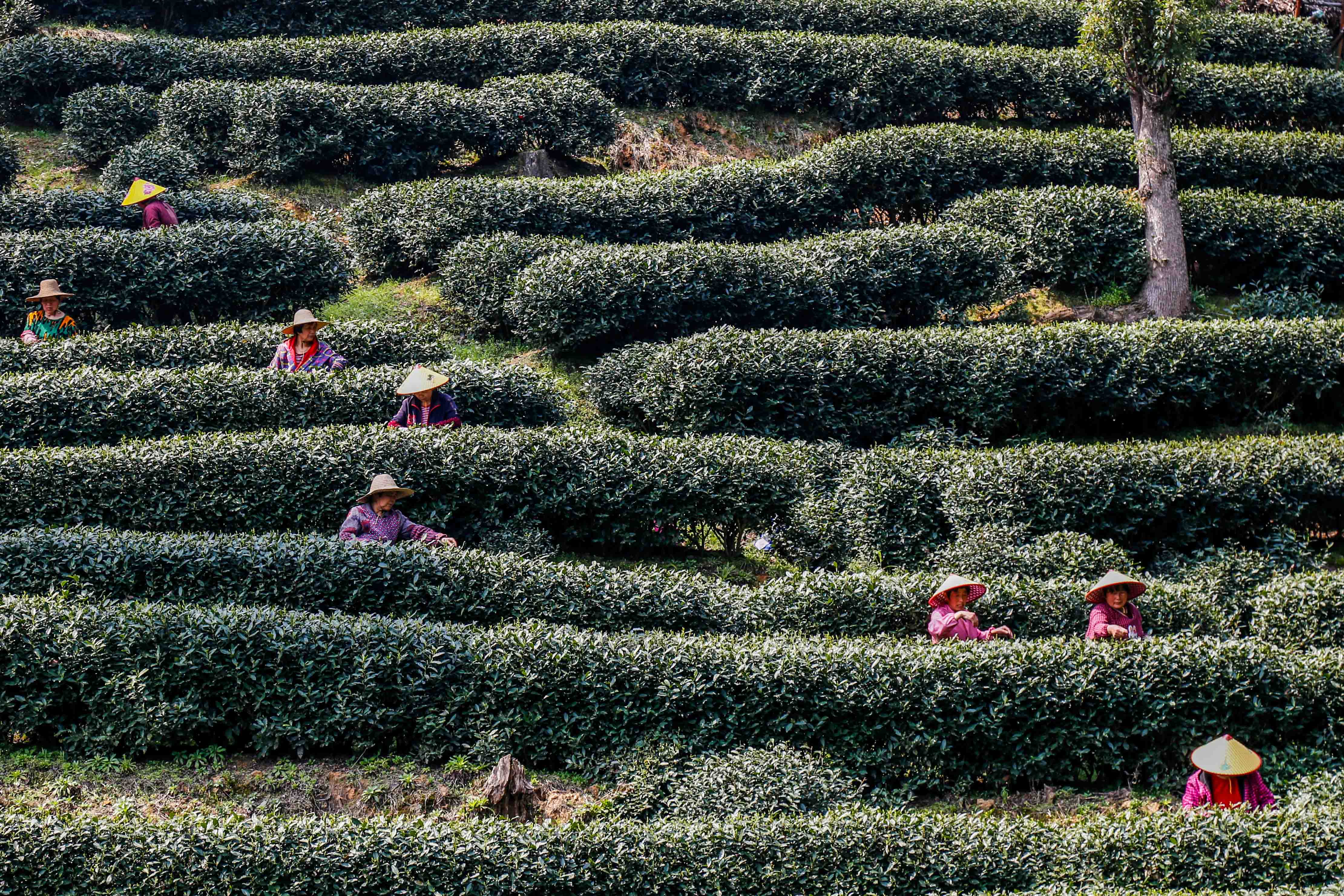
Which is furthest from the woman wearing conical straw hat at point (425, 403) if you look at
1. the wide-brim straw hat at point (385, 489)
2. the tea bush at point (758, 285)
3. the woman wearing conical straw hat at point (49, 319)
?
the woman wearing conical straw hat at point (49, 319)

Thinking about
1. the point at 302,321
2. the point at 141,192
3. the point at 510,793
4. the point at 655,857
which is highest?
the point at 141,192

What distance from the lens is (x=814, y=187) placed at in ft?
76.4

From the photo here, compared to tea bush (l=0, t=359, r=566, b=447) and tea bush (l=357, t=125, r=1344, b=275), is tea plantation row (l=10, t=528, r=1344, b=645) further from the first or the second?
tea bush (l=357, t=125, r=1344, b=275)

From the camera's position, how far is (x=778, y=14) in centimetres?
2798

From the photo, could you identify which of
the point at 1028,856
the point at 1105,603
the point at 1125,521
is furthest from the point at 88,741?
the point at 1125,521

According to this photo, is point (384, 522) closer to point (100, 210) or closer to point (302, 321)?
point (302, 321)

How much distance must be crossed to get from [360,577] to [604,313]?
674cm

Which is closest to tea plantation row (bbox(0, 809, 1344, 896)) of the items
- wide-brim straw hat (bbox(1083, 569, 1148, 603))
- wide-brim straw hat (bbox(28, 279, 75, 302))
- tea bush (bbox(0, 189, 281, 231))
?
wide-brim straw hat (bbox(1083, 569, 1148, 603))

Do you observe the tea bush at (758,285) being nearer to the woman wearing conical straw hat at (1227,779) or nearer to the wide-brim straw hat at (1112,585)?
the wide-brim straw hat at (1112,585)

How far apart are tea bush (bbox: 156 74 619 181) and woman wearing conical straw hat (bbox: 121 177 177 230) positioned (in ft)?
8.93

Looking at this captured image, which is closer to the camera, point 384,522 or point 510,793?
point 510,793

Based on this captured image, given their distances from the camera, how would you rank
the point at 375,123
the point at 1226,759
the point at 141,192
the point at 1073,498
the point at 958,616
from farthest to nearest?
the point at 375,123
the point at 141,192
the point at 1073,498
the point at 958,616
the point at 1226,759

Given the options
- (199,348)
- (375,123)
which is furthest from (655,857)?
(375,123)

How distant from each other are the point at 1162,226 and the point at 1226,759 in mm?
11557
